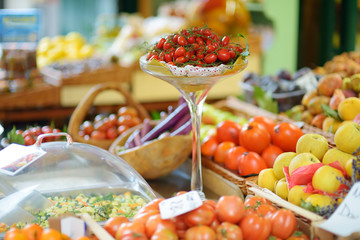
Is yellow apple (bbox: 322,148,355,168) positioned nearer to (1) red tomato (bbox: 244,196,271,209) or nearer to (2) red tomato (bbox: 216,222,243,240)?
(1) red tomato (bbox: 244,196,271,209)

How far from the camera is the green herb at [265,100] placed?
302 cm

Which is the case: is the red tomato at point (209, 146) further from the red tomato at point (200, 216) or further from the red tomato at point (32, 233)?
the red tomato at point (32, 233)

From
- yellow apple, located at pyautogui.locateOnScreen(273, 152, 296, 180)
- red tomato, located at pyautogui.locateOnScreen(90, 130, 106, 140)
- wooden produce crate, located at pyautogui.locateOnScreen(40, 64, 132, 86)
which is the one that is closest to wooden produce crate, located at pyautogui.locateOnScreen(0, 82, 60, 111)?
wooden produce crate, located at pyautogui.locateOnScreen(40, 64, 132, 86)

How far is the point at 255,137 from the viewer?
7.06 ft

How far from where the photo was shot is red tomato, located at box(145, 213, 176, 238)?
50.5 inches

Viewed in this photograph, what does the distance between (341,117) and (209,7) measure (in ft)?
10.8

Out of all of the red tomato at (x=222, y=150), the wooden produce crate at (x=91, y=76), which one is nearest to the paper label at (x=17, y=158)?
the red tomato at (x=222, y=150)

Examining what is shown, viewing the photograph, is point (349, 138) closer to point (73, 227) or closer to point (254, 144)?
point (254, 144)

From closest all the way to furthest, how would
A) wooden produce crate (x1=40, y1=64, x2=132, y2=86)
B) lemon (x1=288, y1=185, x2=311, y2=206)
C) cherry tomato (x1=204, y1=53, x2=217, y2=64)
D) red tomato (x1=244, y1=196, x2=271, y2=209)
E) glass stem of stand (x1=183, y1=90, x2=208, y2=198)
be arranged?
red tomato (x1=244, y1=196, x2=271, y2=209) → lemon (x1=288, y1=185, x2=311, y2=206) → cherry tomato (x1=204, y1=53, x2=217, y2=64) → glass stem of stand (x1=183, y1=90, x2=208, y2=198) → wooden produce crate (x1=40, y1=64, x2=132, y2=86)

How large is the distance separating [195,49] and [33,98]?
9.49 ft

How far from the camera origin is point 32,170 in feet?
5.48

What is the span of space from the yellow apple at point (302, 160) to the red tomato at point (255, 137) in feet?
1.44

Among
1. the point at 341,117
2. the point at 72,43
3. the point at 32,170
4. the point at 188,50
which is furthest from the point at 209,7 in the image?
the point at 32,170

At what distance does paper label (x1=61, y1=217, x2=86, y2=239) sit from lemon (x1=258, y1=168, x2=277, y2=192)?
0.77m
